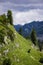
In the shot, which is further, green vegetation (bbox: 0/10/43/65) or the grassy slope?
the grassy slope

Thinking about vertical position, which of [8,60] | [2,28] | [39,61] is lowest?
[39,61]

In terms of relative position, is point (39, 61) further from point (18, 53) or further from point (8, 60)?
point (8, 60)

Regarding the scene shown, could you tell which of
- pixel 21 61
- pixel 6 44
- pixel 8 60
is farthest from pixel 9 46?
pixel 8 60

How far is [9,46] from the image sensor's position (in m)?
108

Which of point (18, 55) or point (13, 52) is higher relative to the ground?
point (13, 52)

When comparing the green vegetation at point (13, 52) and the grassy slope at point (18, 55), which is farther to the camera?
the grassy slope at point (18, 55)

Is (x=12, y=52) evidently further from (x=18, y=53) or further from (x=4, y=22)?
(x=4, y=22)

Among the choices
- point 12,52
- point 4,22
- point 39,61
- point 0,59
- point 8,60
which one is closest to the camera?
point 8,60

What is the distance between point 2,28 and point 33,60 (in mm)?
21270

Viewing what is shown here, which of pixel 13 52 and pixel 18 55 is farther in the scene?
pixel 13 52

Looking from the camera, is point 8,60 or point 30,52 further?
point 30,52

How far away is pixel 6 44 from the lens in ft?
355

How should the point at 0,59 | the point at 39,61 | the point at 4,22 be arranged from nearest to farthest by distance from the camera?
the point at 0,59, the point at 39,61, the point at 4,22

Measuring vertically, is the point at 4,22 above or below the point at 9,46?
above
